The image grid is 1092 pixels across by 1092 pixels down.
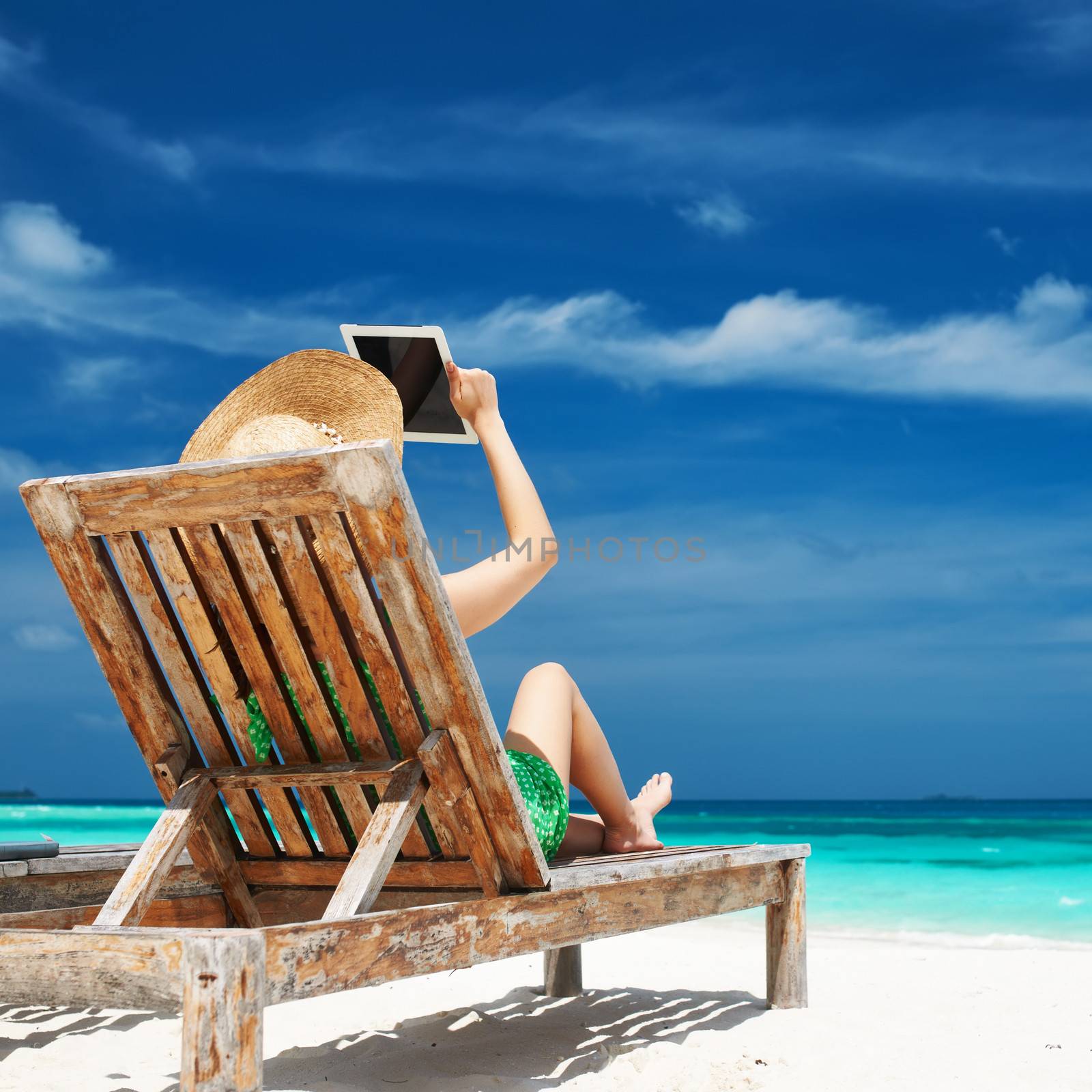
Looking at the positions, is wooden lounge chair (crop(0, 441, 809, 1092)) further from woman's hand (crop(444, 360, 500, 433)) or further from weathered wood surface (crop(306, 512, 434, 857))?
woman's hand (crop(444, 360, 500, 433))

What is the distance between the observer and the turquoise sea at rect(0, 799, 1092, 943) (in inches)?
388

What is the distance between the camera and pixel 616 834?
3334 millimetres

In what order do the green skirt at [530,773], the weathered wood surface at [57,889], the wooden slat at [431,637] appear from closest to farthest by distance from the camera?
→ the wooden slat at [431,637] < the green skirt at [530,773] < the weathered wood surface at [57,889]

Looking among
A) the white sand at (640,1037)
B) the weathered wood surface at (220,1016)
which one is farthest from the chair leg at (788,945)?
the weathered wood surface at (220,1016)

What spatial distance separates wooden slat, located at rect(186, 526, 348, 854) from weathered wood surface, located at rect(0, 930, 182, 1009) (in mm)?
683

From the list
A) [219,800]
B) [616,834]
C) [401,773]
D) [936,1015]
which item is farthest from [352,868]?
[936,1015]

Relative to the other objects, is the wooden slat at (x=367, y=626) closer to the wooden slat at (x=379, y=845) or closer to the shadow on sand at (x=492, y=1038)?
the wooden slat at (x=379, y=845)

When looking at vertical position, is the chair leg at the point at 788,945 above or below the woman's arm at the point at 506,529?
below

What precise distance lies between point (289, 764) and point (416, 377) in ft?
3.32

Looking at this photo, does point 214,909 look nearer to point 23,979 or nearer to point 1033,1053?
point 23,979

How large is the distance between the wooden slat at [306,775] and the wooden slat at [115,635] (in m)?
0.14

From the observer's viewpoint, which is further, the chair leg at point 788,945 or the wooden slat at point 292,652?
the chair leg at point 788,945

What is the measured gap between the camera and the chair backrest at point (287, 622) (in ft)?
6.61

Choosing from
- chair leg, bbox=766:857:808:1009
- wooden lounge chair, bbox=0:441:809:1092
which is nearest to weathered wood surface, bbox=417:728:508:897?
wooden lounge chair, bbox=0:441:809:1092
